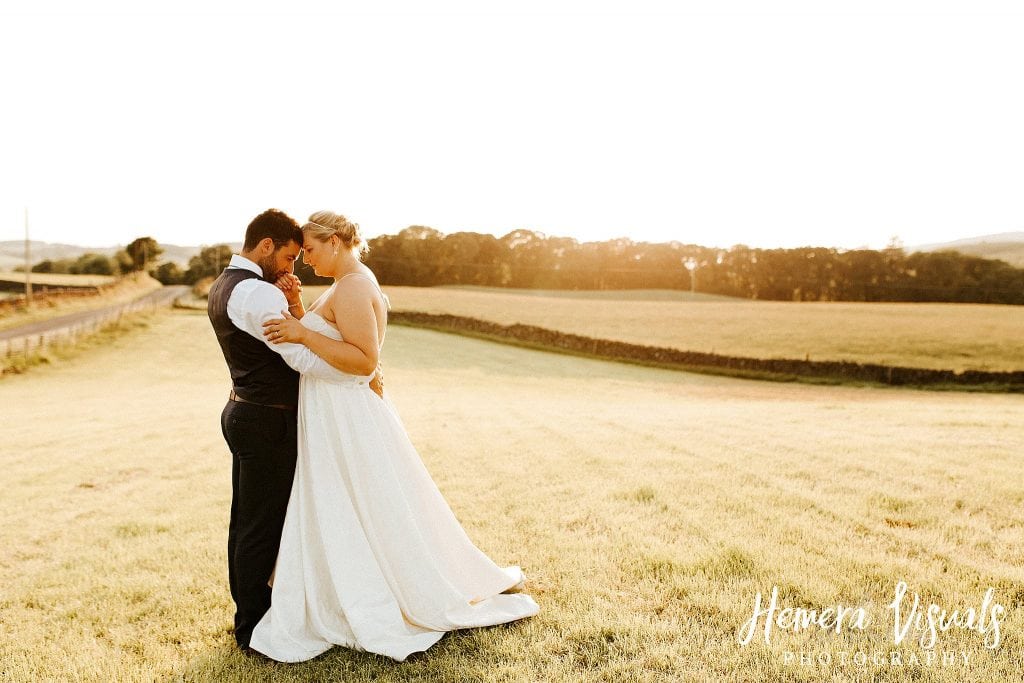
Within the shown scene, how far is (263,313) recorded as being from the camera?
4.19m

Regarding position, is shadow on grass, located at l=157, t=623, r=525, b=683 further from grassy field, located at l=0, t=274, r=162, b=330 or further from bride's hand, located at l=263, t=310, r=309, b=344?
grassy field, located at l=0, t=274, r=162, b=330

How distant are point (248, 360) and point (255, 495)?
3.11 ft

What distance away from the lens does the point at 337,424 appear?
4609mm

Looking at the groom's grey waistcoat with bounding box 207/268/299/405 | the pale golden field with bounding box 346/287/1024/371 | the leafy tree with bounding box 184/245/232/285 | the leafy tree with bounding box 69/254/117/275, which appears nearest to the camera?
the groom's grey waistcoat with bounding box 207/268/299/405

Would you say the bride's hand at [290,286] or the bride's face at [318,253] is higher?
the bride's face at [318,253]

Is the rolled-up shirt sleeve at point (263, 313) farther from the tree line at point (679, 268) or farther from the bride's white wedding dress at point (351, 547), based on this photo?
the tree line at point (679, 268)

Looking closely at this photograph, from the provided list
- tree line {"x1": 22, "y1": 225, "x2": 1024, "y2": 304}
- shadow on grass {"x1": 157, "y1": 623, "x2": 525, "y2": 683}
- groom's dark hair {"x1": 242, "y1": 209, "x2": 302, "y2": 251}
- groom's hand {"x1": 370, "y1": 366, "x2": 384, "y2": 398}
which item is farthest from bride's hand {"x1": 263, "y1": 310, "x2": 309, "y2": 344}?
tree line {"x1": 22, "y1": 225, "x2": 1024, "y2": 304}

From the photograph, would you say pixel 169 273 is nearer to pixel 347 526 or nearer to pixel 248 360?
pixel 248 360

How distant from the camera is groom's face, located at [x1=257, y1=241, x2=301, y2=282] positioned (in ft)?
14.8

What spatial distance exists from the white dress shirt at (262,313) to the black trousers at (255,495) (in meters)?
0.48

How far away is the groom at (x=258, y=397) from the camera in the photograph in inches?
169

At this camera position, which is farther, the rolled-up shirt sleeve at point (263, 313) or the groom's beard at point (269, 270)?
the groom's beard at point (269, 270)

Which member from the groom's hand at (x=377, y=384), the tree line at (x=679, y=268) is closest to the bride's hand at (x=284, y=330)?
the groom's hand at (x=377, y=384)

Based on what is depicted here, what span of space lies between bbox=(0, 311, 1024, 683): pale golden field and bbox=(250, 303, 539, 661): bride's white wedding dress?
0.18 metres
